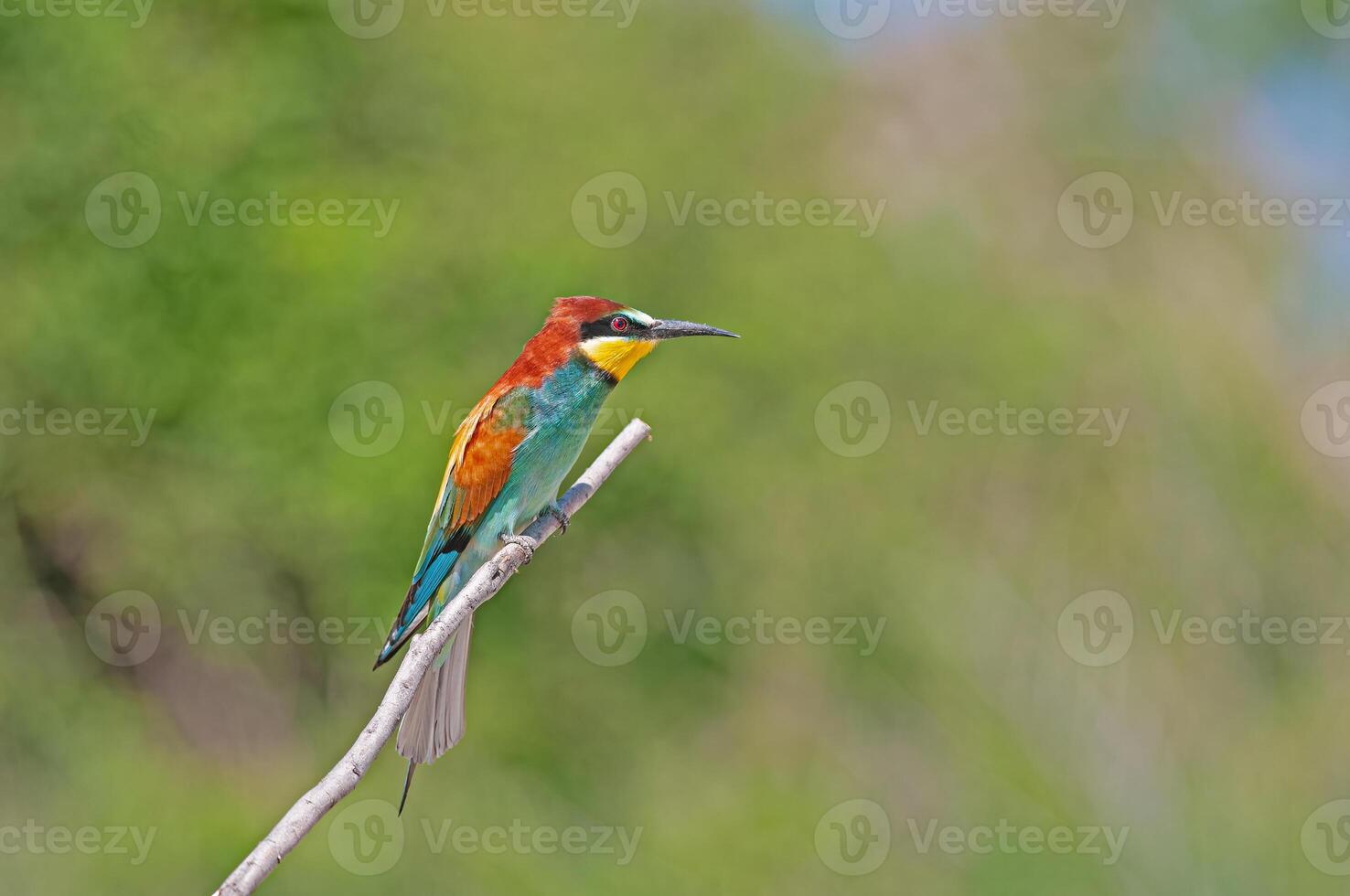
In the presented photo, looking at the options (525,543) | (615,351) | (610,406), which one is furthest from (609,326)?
(610,406)

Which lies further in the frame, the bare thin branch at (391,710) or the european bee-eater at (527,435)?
the european bee-eater at (527,435)

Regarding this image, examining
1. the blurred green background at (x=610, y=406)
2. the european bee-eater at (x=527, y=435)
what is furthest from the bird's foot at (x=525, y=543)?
the blurred green background at (x=610, y=406)

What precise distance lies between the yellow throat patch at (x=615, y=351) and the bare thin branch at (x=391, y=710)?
0.54ft

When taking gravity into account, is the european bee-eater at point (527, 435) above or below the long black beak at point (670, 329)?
below

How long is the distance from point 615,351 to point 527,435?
310 mm

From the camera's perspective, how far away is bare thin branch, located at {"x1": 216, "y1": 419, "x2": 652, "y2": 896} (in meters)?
1.37

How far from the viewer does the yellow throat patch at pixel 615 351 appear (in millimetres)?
2715

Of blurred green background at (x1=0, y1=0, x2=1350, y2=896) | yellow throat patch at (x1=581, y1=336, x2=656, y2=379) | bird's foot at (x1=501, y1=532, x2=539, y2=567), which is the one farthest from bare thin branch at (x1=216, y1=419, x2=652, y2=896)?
blurred green background at (x1=0, y1=0, x2=1350, y2=896)

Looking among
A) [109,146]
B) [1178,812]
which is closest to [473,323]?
[109,146]

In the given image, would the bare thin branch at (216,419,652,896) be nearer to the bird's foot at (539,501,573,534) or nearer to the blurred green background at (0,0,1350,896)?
the bird's foot at (539,501,573,534)

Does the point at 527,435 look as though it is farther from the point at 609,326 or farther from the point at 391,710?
the point at 391,710

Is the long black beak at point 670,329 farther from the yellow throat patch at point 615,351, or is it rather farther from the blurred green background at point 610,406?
the blurred green background at point 610,406

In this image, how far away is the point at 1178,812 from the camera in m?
4.38

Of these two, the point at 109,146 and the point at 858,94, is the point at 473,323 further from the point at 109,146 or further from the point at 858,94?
the point at 858,94
